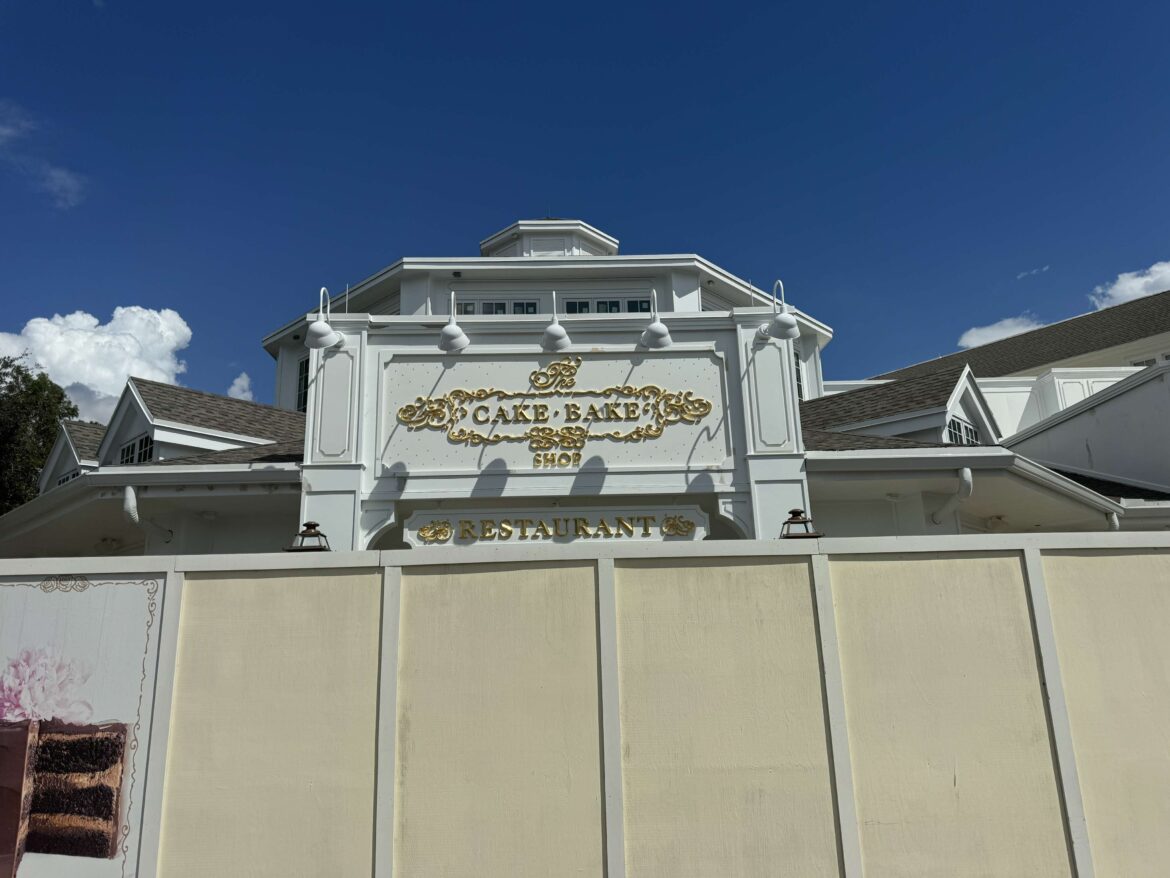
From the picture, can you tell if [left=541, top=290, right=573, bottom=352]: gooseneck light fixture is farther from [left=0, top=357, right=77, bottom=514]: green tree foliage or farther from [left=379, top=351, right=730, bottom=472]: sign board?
[left=0, top=357, right=77, bottom=514]: green tree foliage

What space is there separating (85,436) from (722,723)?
622 inches

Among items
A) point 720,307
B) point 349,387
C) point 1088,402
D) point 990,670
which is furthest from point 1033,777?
point 720,307

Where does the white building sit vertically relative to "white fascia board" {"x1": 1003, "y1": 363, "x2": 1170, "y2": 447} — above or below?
below

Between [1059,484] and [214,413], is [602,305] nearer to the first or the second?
[214,413]

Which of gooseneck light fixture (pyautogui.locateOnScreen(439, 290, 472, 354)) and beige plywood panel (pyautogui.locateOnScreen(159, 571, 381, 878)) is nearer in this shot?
beige plywood panel (pyautogui.locateOnScreen(159, 571, 381, 878))

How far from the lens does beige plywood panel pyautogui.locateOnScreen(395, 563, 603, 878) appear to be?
536 cm

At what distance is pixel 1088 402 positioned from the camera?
654 inches

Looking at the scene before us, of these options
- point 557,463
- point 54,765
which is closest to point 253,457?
point 557,463

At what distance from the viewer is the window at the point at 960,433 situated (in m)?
13.9

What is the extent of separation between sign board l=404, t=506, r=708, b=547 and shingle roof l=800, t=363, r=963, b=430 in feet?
13.7

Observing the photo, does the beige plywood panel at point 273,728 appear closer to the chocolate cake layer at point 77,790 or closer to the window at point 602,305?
the chocolate cake layer at point 77,790

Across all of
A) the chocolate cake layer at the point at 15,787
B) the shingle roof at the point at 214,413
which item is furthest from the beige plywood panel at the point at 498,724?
the shingle roof at the point at 214,413

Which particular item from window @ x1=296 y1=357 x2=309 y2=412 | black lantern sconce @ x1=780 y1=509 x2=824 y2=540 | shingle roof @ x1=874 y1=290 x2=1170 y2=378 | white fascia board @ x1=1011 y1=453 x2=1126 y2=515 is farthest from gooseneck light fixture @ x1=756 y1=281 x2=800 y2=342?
shingle roof @ x1=874 y1=290 x2=1170 y2=378

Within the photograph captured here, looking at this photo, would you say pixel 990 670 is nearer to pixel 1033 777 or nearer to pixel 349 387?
pixel 1033 777
